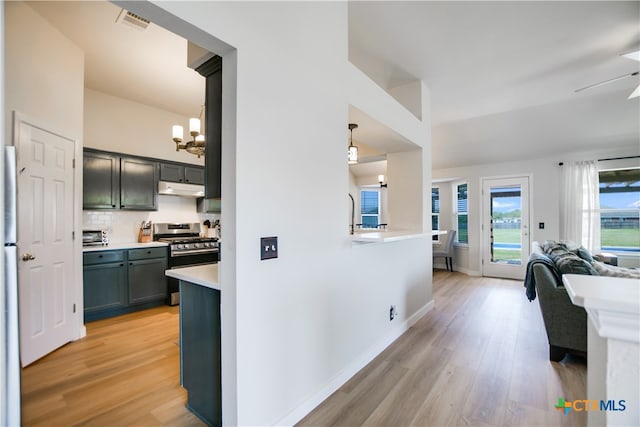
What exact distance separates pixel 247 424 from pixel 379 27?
126 inches

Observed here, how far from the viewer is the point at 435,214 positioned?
23.8ft

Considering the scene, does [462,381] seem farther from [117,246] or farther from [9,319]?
[117,246]

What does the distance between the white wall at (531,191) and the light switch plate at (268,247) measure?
588 centimetres

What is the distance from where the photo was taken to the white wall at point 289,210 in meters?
1.50

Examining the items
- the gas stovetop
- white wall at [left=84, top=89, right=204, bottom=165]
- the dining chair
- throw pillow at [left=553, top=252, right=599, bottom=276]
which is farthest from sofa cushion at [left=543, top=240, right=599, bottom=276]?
white wall at [left=84, top=89, right=204, bottom=165]

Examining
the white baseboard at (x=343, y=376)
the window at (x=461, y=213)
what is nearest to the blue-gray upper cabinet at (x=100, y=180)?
the white baseboard at (x=343, y=376)

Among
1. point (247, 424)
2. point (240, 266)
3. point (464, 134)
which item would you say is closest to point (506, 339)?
point (247, 424)

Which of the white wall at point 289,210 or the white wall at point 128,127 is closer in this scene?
the white wall at point 289,210

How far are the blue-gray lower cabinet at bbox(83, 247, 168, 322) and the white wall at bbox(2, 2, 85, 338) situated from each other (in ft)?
1.54

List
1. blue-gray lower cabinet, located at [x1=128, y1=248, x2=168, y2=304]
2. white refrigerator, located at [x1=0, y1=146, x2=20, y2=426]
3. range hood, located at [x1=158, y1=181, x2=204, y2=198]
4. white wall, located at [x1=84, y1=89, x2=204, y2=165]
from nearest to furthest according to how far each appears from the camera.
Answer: white refrigerator, located at [x1=0, y1=146, x2=20, y2=426] < blue-gray lower cabinet, located at [x1=128, y1=248, x2=168, y2=304] < white wall, located at [x1=84, y1=89, x2=204, y2=165] < range hood, located at [x1=158, y1=181, x2=204, y2=198]

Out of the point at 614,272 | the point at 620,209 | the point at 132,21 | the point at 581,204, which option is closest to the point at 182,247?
the point at 132,21

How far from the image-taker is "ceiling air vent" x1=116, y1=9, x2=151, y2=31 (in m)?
2.48

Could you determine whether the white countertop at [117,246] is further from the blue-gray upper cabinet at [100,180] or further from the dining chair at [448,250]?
the dining chair at [448,250]

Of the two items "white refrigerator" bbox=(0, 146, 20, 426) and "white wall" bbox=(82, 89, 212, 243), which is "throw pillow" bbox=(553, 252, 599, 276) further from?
"white wall" bbox=(82, 89, 212, 243)
